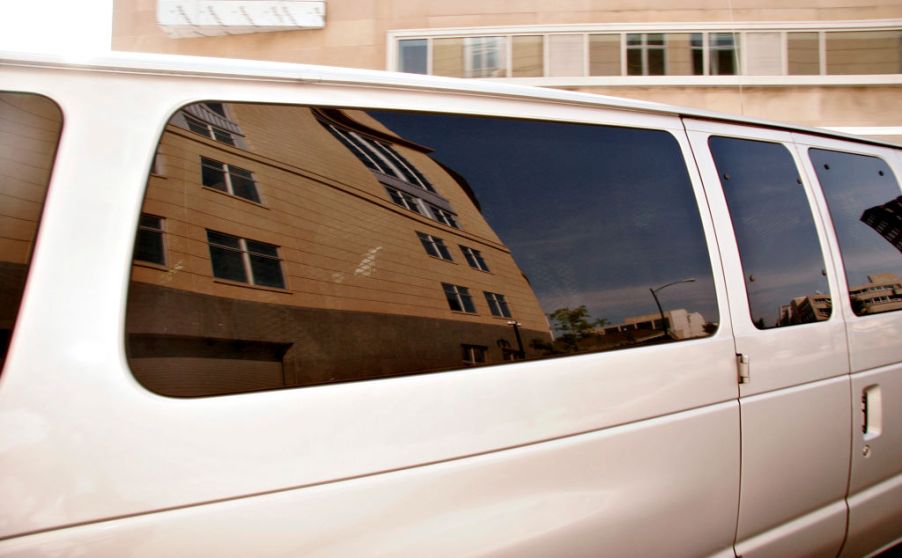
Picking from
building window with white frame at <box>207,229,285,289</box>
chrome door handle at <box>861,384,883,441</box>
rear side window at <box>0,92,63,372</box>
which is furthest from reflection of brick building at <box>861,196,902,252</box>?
rear side window at <box>0,92,63,372</box>

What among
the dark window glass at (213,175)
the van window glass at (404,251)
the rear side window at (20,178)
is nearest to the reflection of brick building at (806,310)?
the van window glass at (404,251)

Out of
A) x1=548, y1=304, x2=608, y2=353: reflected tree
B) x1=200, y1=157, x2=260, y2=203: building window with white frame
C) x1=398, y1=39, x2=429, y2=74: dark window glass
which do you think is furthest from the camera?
x1=398, y1=39, x2=429, y2=74: dark window glass

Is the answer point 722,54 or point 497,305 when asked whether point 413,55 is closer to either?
point 722,54

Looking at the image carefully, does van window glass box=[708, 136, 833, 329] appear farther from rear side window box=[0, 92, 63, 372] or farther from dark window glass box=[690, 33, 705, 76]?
dark window glass box=[690, 33, 705, 76]

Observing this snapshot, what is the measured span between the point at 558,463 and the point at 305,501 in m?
0.65

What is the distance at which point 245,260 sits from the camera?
4.02ft

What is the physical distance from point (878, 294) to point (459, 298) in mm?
1946

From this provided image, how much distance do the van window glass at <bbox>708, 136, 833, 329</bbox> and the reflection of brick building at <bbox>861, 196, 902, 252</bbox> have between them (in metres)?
0.51

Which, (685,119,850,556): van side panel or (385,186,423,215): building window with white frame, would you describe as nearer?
(385,186,423,215): building window with white frame

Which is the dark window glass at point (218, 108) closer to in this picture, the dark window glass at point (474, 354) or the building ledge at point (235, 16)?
the dark window glass at point (474, 354)

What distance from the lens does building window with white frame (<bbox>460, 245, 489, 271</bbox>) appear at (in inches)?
59.6

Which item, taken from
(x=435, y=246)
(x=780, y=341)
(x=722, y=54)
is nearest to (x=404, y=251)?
(x=435, y=246)

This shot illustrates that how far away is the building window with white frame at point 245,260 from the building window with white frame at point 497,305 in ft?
1.74

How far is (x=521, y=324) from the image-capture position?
4.98ft
